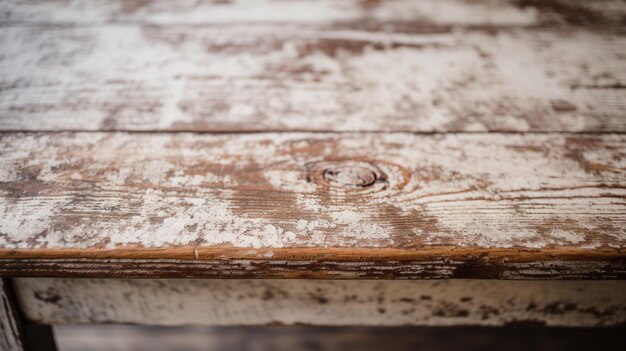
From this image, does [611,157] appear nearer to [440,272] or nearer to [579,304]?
[579,304]

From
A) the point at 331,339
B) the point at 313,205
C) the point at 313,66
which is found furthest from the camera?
the point at 331,339

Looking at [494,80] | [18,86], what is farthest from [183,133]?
[494,80]

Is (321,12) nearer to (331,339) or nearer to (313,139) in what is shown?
(313,139)

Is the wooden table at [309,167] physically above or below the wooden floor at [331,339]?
above

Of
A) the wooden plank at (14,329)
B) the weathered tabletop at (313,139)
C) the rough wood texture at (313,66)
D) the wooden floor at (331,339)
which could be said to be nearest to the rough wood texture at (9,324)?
the wooden plank at (14,329)

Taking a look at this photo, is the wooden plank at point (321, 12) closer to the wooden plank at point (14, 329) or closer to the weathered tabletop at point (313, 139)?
the weathered tabletop at point (313, 139)

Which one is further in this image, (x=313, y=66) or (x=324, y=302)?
(x=313, y=66)

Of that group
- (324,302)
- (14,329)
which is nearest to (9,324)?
(14,329)
